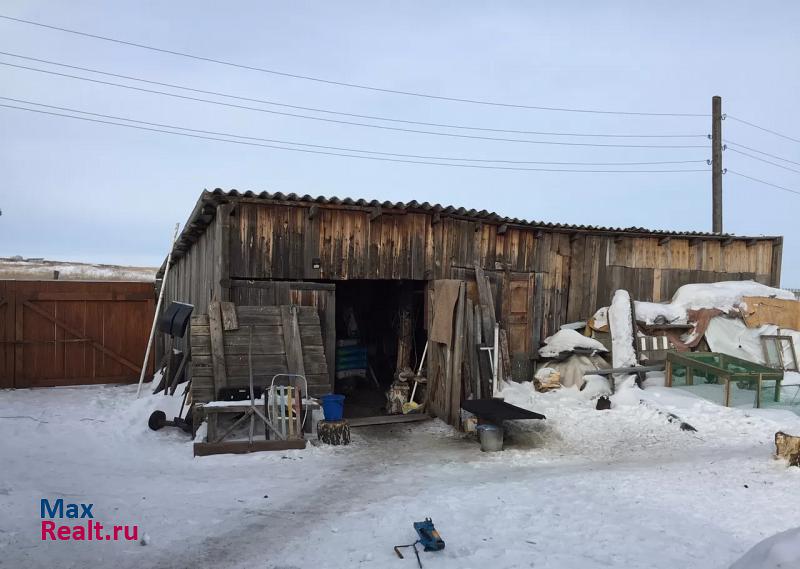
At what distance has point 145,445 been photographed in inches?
304

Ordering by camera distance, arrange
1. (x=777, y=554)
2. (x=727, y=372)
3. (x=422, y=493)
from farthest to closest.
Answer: (x=727, y=372) → (x=422, y=493) → (x=777, y=554)

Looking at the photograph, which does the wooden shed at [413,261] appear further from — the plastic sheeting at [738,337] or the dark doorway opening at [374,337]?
the plastic sheeting at [738,337]

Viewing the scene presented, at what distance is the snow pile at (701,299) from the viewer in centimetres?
1193

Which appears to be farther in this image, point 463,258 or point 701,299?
point 701,299

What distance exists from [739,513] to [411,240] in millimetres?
6362

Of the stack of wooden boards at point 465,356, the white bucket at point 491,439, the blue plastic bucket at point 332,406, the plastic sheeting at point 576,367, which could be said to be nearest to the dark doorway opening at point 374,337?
the stack of wooden boards at point 465,356

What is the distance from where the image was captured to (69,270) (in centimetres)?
3631

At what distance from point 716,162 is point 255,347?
54.7 feet

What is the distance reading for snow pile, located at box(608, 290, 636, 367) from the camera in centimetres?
1102

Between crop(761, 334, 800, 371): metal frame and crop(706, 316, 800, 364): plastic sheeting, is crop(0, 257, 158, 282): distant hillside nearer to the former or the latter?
crop(706, 316, 800, 364): plastic sheeting

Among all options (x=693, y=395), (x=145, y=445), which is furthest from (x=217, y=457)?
(x=693, y=395)

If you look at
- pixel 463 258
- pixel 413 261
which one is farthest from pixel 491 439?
pixel 463 258

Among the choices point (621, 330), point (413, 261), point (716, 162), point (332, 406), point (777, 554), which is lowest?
point (332, 406)

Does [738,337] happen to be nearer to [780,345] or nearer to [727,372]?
[780,345]
